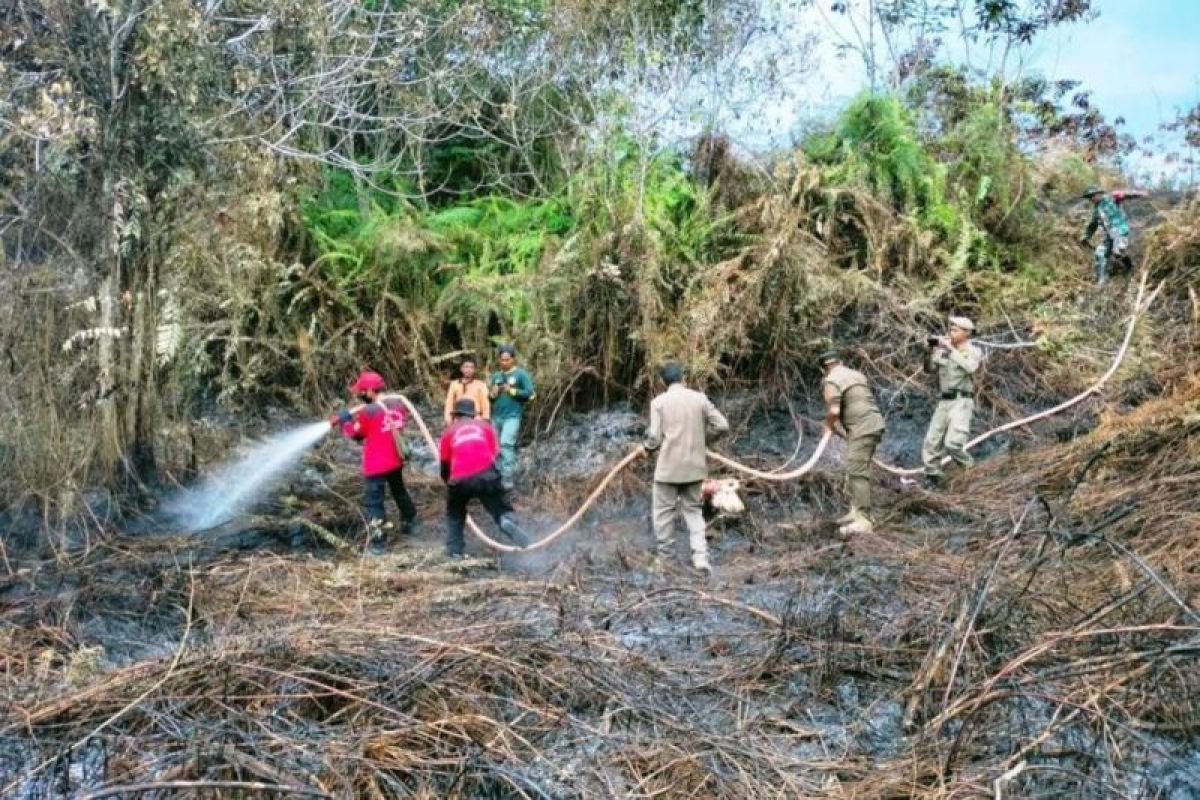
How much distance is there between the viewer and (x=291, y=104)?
11039 millimetres

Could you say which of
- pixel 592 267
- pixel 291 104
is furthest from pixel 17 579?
pixel 592 267

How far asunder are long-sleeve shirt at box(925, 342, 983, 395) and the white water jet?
7088mm

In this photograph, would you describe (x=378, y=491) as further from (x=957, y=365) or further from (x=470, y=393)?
(x=957, y=365)

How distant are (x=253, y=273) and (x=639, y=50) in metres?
5.98

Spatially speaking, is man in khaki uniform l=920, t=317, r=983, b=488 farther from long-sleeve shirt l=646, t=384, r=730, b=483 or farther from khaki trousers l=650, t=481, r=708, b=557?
khaki trousers l=650, t=481, r=708, b=557

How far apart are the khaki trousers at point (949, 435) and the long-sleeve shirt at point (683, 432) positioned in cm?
321

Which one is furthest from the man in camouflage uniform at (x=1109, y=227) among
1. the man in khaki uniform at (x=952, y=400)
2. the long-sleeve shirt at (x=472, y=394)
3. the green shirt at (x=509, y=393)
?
the long-sleeve shirt at (x=472, y=394)

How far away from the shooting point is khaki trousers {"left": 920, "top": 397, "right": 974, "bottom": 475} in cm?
1123

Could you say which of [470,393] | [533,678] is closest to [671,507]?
[470,393]

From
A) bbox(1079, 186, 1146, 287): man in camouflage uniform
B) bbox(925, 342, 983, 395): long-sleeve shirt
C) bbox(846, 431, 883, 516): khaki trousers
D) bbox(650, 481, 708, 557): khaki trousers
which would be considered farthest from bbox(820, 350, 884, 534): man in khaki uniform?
bbox(1079, 186, 1146, 287): man in camouflage uniform

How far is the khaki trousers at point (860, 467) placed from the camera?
10172 mm

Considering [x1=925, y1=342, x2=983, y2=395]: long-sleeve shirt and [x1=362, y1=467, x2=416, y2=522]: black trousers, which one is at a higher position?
[x1=925, y1=342, x2=983, y2=395]: long-sleeve shirt

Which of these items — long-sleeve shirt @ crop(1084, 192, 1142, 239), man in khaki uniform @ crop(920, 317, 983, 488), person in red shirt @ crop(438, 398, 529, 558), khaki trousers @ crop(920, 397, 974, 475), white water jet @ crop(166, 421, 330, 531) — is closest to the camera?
person in red shirt @ crop(438, 398, 529, 558)

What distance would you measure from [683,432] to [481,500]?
196cm
